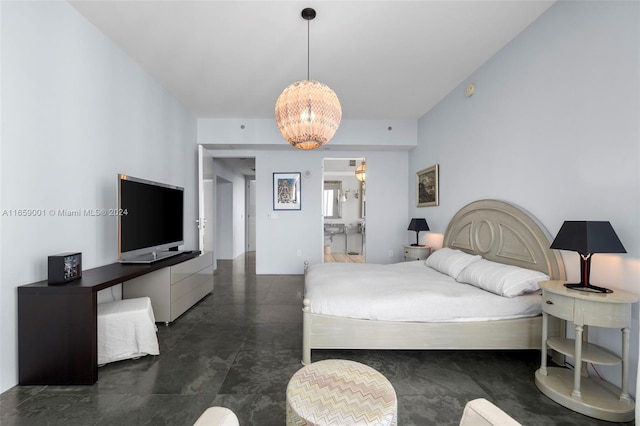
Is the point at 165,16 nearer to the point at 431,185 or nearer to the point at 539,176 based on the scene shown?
the point at 539,176

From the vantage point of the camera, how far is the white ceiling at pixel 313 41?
2.27 metres

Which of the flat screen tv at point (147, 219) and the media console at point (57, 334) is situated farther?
the flat screen tv at point (147, 219)

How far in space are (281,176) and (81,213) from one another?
11.1 ft

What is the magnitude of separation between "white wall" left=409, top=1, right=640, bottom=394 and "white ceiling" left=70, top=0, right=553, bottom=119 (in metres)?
0.33

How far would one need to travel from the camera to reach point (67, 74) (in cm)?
225

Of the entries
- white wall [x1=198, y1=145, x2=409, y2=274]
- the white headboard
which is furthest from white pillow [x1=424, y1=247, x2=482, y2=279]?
white wall [x1=198, y1=145, x2=409, y2=274]

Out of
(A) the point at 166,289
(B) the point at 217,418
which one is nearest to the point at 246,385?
(B) the point at 217,418

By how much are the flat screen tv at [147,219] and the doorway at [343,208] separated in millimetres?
4857

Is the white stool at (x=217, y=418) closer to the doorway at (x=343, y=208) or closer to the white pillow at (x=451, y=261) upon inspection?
the white pillow at (x=451, y=261)

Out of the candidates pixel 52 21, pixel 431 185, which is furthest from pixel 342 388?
pixel 431 185

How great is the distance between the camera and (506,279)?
2.25m

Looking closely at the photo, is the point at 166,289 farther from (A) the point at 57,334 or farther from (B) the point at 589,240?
(B) the point at 589,240

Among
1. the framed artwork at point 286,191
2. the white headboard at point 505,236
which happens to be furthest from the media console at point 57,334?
the framed artwork at point 286,191

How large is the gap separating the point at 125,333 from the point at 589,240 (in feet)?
10.7
